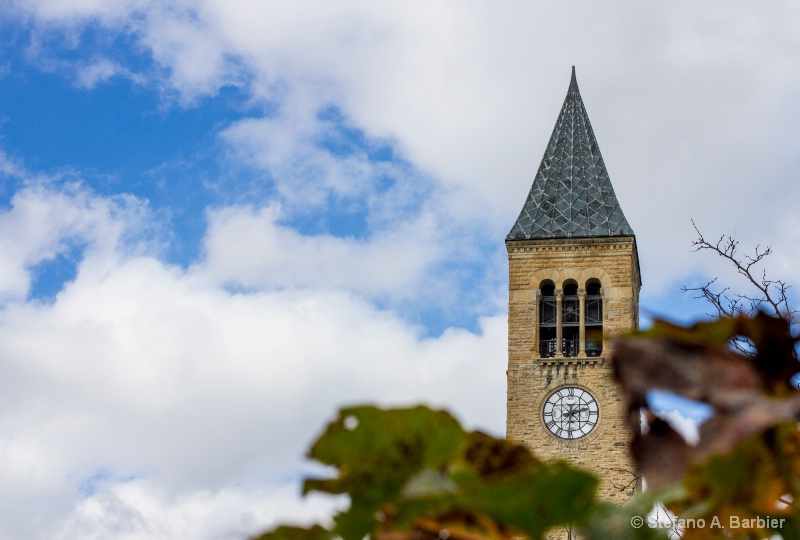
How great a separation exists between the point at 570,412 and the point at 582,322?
6.31ft

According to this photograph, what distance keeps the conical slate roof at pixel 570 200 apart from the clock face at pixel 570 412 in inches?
141

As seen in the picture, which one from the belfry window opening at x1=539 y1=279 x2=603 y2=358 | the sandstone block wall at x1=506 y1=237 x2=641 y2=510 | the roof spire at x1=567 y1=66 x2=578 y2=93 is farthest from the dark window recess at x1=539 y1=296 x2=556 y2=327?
the roof spire at x1=567 y1=66 x2=578 y2=93

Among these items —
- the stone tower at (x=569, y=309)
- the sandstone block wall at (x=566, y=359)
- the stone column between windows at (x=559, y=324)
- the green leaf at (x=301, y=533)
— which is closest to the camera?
the green leaf at (x=301, y=533)

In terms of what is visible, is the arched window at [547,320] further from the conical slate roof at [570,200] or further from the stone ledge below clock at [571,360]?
the conical slate roof at [570,200]

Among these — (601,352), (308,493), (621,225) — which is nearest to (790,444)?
(308,493)

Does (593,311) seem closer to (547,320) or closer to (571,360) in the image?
→ (547,320)

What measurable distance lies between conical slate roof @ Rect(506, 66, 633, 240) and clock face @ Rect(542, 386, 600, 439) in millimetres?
3572

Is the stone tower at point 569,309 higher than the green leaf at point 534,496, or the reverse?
the stone tower at point 569,309

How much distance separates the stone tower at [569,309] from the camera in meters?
26.2

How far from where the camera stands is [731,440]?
574 mm

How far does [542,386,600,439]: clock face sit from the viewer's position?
26344 mm

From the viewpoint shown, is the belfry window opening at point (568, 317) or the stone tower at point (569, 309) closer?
the stone tower at point (569, 309)

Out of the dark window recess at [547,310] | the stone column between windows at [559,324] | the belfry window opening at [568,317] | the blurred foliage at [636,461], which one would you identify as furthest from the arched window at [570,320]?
the blurred foliage at [636,461]

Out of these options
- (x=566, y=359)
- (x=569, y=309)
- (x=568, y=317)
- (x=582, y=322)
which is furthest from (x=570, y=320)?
(x=566, y=359)
